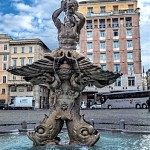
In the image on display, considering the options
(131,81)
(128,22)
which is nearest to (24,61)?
(128,22)

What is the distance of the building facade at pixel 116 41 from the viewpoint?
182 feet

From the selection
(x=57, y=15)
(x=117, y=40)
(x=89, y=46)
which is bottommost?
(x=57, y=15)

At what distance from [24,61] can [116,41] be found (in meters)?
21.1

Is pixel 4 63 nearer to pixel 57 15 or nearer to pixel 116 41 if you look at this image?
pixel 116 41

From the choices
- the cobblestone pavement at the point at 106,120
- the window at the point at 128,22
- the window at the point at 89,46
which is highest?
the window at the point at 128,22

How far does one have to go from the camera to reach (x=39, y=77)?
24.5 feet

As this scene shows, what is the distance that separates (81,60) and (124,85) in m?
49.0

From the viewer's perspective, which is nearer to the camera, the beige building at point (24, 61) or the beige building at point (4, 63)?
the beige building at point (24, 61)

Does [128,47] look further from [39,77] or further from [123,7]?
[39,77]

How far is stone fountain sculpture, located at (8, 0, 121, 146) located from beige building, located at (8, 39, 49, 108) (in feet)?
183

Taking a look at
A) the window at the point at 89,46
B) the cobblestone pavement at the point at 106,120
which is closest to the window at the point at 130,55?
the window at the point at 89,46

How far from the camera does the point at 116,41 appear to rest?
5778 centimetres

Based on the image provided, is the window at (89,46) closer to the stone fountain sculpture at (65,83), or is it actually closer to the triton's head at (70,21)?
the triton's head at (70,21)

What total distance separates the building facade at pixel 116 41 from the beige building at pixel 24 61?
11851 mm
